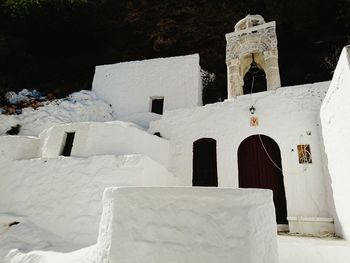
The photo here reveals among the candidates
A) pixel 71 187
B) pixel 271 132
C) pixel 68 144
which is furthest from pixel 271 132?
pixel 68 144

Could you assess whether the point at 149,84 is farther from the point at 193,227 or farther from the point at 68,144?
the point at 193,227

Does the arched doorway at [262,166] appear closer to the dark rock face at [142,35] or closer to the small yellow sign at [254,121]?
→ the small yellow sign at [254,121]

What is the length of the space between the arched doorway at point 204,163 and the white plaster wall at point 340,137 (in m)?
3.44

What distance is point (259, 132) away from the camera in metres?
8.00

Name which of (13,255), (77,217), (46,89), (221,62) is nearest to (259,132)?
(77,217)

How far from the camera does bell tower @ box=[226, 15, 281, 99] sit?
8.99 meters

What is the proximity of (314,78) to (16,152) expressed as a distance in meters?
14.6

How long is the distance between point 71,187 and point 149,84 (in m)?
6.82

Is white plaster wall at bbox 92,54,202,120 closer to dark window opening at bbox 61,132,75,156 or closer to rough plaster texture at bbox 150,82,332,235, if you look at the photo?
rough plaster texture at bbox 150,82,332,235

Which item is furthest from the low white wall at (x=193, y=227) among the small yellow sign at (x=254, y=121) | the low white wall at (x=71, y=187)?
the small yellow sign at (x=254, y=121)

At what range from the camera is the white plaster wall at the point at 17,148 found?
8.46 metres

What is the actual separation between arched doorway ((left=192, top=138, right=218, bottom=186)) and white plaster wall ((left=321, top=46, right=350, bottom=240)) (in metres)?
3.44

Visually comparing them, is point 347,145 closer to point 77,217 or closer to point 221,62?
point 77,217

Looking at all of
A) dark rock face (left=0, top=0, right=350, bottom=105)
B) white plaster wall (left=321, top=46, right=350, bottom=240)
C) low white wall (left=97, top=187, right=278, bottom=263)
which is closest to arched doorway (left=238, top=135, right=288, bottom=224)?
white plaster wall (left=321, top=46, right=350, bottom=240)
